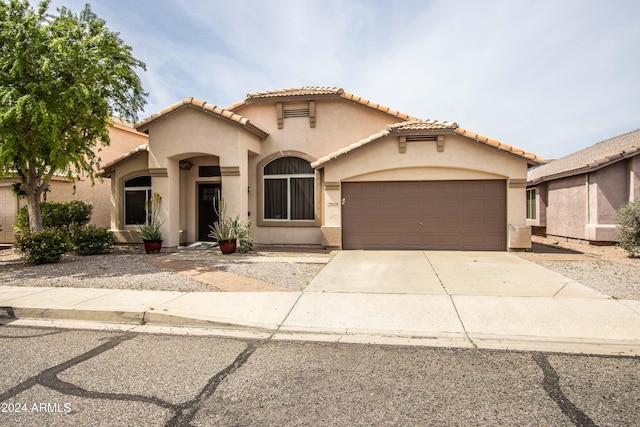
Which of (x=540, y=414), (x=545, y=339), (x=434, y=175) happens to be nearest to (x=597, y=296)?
(x=545, y=339)

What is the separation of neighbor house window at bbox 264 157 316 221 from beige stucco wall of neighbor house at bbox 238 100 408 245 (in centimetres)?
27

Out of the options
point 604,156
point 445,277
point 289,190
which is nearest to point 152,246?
point 289,190

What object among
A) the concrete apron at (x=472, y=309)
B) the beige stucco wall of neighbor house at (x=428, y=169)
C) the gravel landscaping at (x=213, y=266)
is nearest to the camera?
the concrete apron at (x=472, y=309)

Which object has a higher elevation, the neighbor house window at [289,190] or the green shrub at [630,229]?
the neighbor house window at [289,190]

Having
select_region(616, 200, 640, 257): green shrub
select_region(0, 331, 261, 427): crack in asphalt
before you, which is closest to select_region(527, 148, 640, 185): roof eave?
select_region(616, 200, 640, 257): green shrub

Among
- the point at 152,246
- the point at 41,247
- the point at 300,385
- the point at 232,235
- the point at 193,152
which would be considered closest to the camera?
the point at 300,385

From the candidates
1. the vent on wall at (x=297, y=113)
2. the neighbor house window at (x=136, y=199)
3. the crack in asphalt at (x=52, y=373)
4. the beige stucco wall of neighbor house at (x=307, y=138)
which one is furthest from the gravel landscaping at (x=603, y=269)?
the neighbor house window at (x=136, y=199)

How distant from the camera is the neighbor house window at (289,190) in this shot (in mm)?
14125

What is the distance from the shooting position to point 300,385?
144 inches

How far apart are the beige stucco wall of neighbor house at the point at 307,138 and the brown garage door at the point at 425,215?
6.69ft

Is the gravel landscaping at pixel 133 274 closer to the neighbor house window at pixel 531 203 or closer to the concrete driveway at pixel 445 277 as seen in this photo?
the concrete driveway at pixel 445 277

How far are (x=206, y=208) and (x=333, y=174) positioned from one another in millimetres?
5564

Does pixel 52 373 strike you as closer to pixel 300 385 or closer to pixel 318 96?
pixel 300 385

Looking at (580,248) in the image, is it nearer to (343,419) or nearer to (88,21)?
(343,419)
